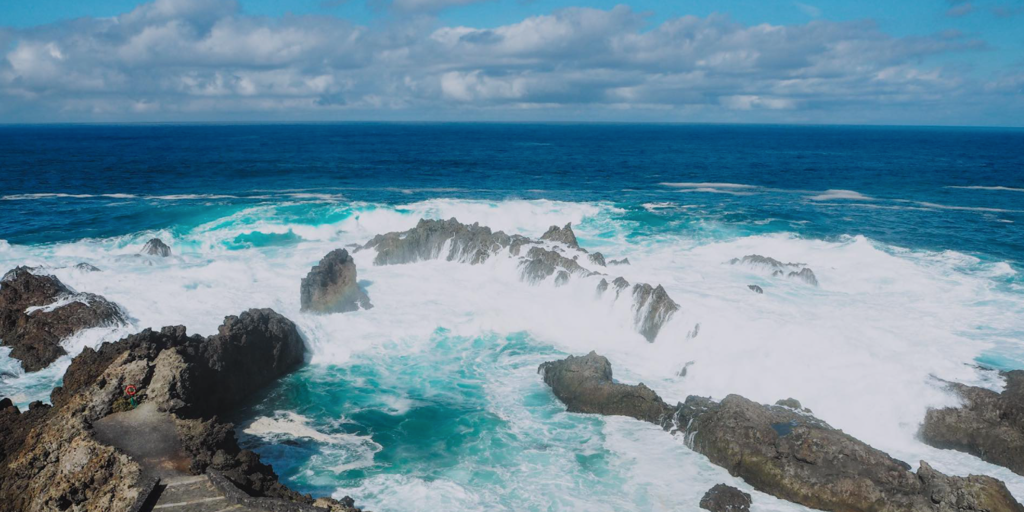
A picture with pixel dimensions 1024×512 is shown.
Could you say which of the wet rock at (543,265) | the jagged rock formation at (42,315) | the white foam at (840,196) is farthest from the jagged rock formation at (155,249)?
the white foam at (840,196)

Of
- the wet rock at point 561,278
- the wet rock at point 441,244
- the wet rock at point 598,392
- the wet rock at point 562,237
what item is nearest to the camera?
the wet rock at point 598,392

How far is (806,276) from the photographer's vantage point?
30.6 m

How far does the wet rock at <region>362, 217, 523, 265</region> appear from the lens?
32250 millimetres

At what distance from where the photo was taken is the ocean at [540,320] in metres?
16.4

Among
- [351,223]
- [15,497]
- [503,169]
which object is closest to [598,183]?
[503,169]

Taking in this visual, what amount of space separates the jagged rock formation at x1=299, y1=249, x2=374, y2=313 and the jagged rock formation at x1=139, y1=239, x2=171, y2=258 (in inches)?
439

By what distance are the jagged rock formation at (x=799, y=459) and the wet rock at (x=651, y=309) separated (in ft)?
18.0

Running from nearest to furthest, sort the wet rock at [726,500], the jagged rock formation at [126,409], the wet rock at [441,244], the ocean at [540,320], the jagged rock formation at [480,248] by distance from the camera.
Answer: the jagged rock formation at [126,409], the wet rock at [726,500], the ocean at [540,320], the jagged rock formation at [480,248], the wet rock at [441,244]

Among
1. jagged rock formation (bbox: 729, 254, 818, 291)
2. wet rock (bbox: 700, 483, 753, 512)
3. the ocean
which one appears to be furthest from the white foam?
wet rock (bbox: 700, 483, 753, 512)

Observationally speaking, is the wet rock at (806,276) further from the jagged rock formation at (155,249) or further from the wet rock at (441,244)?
the jagged rock formation at (155,249)

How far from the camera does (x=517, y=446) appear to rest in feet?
56.1

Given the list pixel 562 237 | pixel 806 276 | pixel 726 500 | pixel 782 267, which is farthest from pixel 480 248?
pixel 726 500

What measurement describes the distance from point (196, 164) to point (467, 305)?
62.3 meters

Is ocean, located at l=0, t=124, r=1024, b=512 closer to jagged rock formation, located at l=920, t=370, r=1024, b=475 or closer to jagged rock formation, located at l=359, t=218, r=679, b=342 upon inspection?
jagged rock formation, located at l=920, t=370, r=1024, b=475
